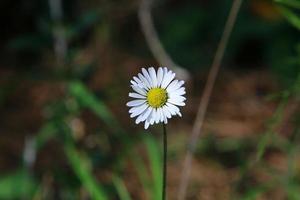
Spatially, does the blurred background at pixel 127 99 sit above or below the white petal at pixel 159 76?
above

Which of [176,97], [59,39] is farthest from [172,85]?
[59,39]

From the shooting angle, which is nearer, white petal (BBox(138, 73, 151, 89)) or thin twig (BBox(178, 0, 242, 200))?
white petal (BBox(138, 73, 151, 89))

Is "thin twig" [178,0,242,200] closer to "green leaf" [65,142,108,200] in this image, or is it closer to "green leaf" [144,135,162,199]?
"green leaf" [144,135,162,199]

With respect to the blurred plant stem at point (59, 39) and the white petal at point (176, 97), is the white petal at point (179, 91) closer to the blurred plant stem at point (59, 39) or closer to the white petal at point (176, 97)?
the white petal at point (176, 97)

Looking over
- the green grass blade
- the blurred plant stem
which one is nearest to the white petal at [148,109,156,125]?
the green grass blade

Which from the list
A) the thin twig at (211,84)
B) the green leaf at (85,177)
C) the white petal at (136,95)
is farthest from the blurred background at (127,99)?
the white petal at (136,95)

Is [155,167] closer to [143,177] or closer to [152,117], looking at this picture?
[143,177]

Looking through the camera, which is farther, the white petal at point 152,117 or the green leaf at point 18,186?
the green leaf at point 18,186
